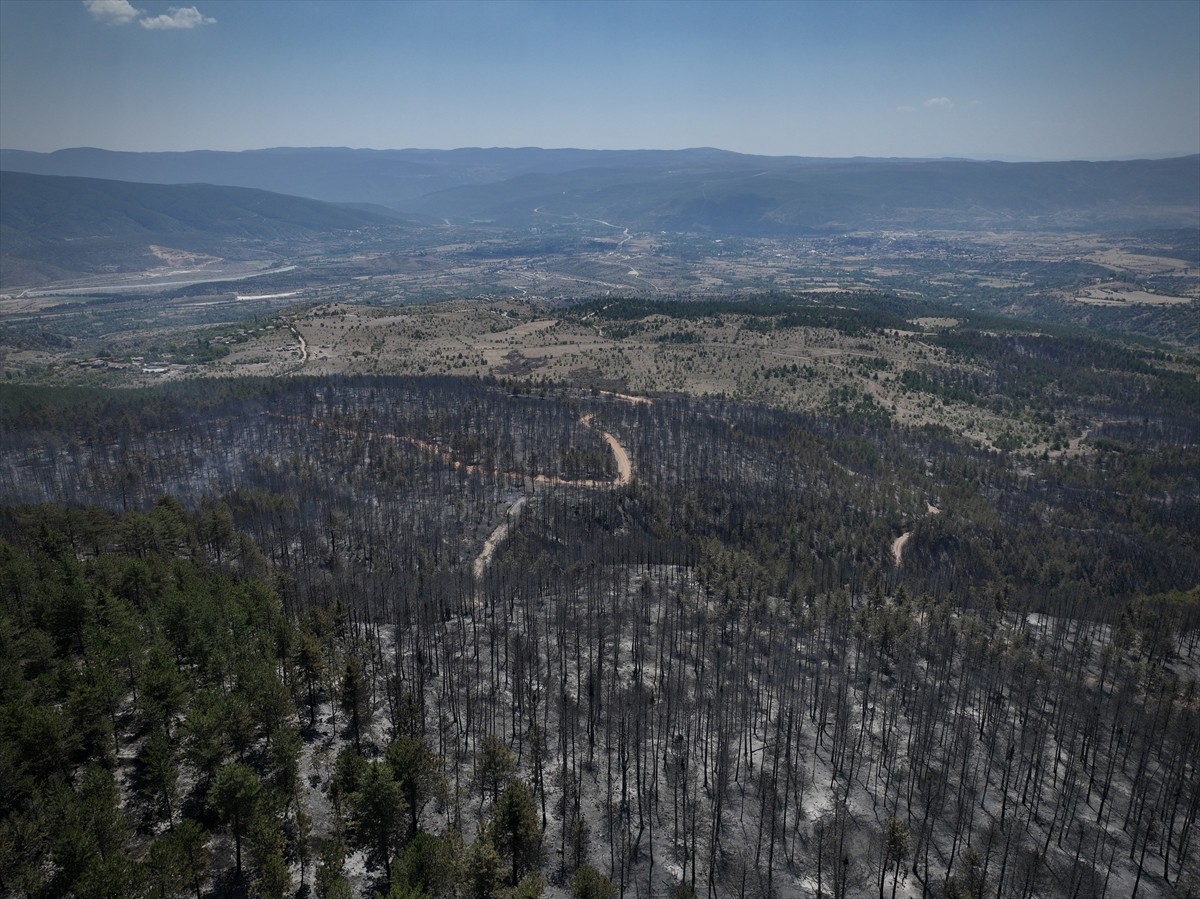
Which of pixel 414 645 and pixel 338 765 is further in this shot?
pixel 414 645

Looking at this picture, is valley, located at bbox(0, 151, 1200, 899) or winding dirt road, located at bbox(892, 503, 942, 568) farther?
winding dirt road, located at bbox(892, 503, 942, 568)

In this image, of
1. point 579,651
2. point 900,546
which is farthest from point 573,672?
point 900,546

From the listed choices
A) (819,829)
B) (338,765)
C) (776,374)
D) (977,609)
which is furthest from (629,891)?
(776,374)

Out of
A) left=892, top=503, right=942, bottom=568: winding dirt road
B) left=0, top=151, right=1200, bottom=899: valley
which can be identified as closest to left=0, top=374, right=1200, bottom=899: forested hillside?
left=0, top=151, right=1200, bottom=899: valley

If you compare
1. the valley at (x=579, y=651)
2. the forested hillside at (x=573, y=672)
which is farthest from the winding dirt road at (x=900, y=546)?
the forested hillside at (x=573, y=672)

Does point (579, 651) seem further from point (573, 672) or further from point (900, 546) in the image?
point (900, 546)

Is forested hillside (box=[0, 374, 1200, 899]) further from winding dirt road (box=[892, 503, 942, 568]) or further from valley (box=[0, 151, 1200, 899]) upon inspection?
winding dirt road (box=[892, 503, 942, 568])

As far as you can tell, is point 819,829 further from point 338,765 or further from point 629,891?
point 338,765

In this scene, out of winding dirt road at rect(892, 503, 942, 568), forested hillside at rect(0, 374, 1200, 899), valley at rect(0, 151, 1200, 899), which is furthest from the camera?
winding dirt road at rect(892, 503, 942, 568)

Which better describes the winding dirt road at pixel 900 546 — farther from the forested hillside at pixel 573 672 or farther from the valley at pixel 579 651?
the forested hillside at pixel 573 672
